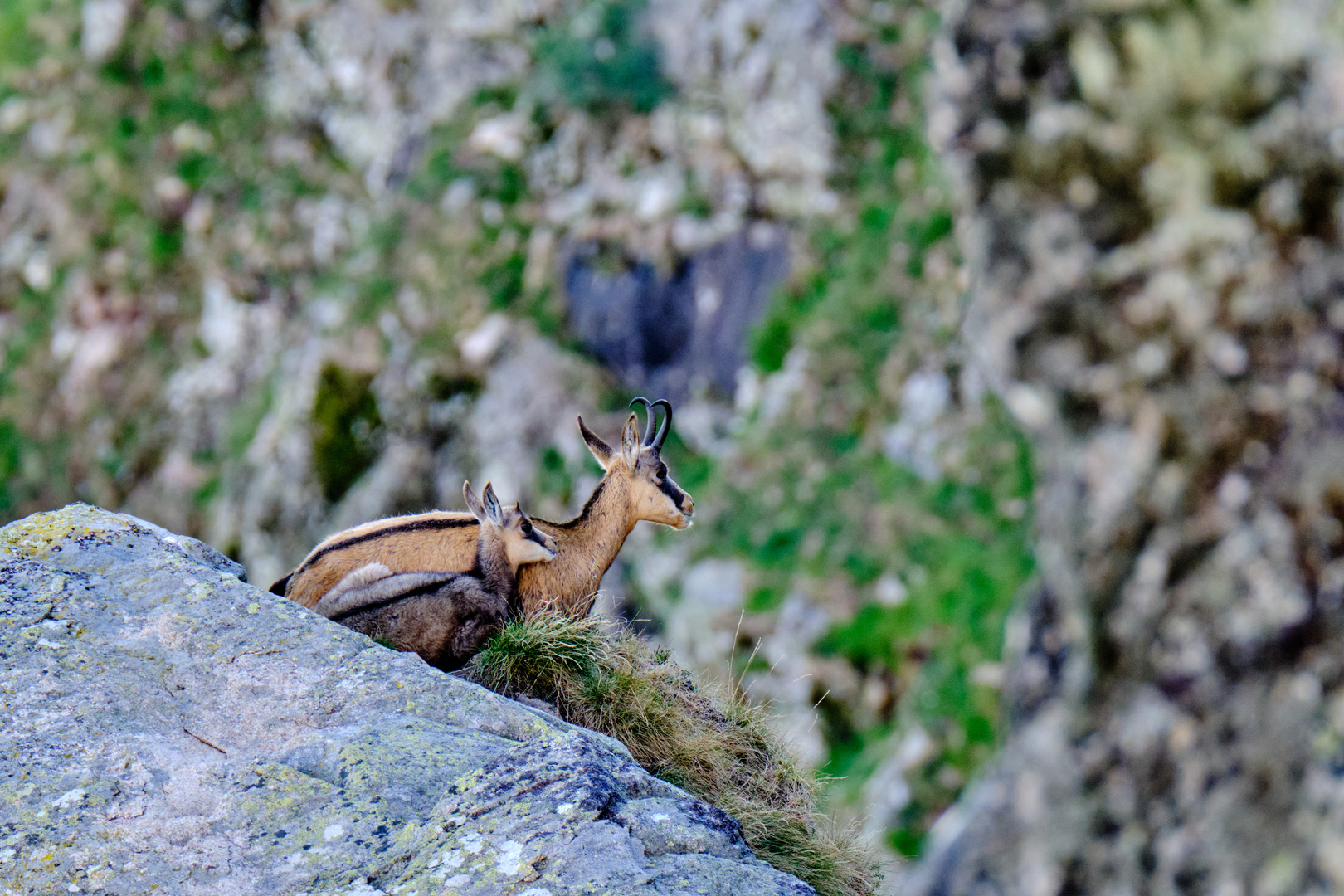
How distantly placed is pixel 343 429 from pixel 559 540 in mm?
11712

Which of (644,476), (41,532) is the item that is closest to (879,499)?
(644,476)

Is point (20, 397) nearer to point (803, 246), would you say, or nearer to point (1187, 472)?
point (803, 246)

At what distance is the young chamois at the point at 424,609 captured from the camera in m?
7.05

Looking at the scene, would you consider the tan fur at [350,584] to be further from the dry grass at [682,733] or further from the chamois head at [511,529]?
the dry grass at [682,733]

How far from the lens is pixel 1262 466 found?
3502 millimetres

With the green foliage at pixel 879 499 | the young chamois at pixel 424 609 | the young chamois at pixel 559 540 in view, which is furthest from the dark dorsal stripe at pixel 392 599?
the green foliage at pixel 879 499

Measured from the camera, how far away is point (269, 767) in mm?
5109

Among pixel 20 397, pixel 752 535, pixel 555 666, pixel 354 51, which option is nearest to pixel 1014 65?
pixel 555 666

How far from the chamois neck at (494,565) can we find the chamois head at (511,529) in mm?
20

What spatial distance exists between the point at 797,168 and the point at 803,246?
126 cm

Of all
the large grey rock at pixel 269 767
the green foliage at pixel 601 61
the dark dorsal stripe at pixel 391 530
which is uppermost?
the green foliage at pixel 601 61

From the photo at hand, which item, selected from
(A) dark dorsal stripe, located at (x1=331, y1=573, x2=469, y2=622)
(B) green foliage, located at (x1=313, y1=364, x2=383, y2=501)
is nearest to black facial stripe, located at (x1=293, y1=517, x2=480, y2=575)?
(A) dark dorsal stripe, located at (x1=331, y1=573, x2=469, y2=622)

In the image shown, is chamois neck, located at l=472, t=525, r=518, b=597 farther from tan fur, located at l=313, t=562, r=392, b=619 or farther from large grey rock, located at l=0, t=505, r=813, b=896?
large grey rock, located at l=0, t=505, r=813, b=896

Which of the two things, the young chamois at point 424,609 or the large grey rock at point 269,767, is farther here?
the young chamois at point 424,609
